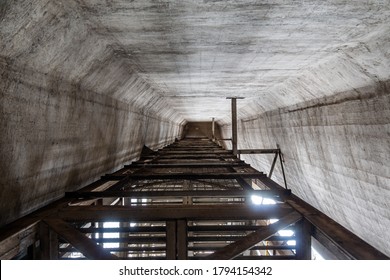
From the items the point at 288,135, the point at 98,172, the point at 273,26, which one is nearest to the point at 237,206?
the point at 273,26

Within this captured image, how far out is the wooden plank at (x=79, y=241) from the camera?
Result: 2492 mm

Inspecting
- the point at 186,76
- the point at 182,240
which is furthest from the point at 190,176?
the point at 186,76

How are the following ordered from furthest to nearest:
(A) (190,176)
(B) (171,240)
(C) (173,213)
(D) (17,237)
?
(A) (190,176)
(C) (173,213)
(B) (171,240)
(D) (17,237)

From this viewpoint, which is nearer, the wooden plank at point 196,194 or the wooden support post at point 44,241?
the wooden support post at point 44,241

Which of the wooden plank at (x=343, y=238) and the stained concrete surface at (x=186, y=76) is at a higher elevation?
the stained concrete surface at (x=186, y=76)

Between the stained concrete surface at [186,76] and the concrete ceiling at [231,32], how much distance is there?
0.02m

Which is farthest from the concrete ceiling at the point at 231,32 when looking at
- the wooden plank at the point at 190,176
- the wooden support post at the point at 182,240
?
the wooden support post at the point at 182,240

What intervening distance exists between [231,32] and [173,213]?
2375 mm

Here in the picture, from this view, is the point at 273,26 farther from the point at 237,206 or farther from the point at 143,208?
the point at 143,208

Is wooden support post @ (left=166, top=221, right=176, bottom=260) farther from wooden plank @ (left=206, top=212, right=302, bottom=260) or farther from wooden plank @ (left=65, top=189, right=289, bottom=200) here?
wooden plank @ (left=65, top=189, right=289, bottom=200)

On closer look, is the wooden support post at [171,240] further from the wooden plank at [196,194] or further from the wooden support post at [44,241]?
the wooden support post at [44,241]

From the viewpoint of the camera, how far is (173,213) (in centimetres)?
298

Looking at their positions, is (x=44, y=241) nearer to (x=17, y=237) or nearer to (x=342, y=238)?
(x=17, y=237)

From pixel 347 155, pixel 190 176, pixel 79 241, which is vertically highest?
pixel 347 155
